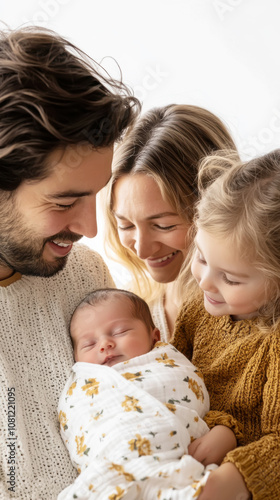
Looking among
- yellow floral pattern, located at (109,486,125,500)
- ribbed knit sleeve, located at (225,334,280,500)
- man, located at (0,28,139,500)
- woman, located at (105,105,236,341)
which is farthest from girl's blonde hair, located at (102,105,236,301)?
yellow floral pattern, located at (109,486,125,500)

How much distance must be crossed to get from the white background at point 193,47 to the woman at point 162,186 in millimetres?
880

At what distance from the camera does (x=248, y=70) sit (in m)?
3.31

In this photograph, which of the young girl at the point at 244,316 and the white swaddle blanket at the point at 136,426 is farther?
the young girl at the point at 244,316

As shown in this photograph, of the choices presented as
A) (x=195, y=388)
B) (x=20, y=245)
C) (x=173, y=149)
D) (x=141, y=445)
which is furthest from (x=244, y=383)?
(x=173, y=149)

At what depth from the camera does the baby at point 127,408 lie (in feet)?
5.20

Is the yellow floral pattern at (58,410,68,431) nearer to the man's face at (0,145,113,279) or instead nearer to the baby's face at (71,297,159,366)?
the baby's face at (71,297,159,366)

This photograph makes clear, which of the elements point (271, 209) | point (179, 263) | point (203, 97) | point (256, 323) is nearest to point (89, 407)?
point (256, 323)

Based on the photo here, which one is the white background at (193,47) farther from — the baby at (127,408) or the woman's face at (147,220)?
the baby at (127,408)

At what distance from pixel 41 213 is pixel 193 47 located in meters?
1.79

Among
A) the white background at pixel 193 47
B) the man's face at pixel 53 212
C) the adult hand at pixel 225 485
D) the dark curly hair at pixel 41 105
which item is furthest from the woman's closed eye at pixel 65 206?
the white background at pixel 193 47

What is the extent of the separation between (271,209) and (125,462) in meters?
0.76

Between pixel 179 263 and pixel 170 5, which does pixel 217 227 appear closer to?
pixel 179 263

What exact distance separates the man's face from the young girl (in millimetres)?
339

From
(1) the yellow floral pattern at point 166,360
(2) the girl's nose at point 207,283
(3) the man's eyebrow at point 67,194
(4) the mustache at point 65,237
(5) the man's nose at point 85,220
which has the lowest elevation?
(1) the yellow floral pattern at point 166,360
